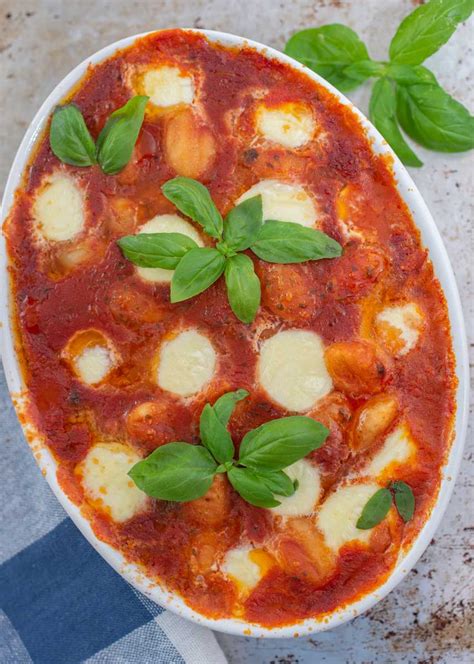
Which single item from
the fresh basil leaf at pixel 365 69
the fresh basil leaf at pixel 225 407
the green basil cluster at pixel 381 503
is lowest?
the green basil cluster at pixel 381 503

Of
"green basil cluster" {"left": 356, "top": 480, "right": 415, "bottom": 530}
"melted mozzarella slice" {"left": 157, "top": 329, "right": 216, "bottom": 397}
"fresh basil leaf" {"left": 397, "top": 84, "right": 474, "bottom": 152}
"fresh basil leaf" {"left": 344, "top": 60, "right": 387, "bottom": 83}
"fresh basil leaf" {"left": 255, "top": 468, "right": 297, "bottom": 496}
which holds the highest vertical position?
"fresh basil leaf" {"left": 344, "top": 60, "right": 387, "bottom": 83}

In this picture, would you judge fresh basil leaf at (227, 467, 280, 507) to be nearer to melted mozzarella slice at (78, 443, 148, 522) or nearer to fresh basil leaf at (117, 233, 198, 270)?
melted mozzarella slice at (78, 443, 148, 522)

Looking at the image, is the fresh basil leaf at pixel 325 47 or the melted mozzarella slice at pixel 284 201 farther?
the fresh basil leaf at pixel 325 47

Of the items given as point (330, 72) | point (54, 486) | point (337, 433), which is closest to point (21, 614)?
point (54, 486)

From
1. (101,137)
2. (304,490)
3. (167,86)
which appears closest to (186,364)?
(304,490)

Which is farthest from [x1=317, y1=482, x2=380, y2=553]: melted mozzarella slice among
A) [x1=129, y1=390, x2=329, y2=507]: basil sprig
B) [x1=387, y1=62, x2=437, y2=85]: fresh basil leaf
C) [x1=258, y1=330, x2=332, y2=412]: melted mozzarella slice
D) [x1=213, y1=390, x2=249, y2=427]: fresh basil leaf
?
[x1=387, y1=62, x2=437, y2=85]: fresh basil leaf

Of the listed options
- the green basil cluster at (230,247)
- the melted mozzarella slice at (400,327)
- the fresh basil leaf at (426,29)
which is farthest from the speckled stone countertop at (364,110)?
the green basil cluster at (230,247)

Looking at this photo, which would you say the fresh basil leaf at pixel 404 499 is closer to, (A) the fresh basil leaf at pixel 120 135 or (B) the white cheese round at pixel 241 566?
(B) the white cheese round at pixel 241 566
